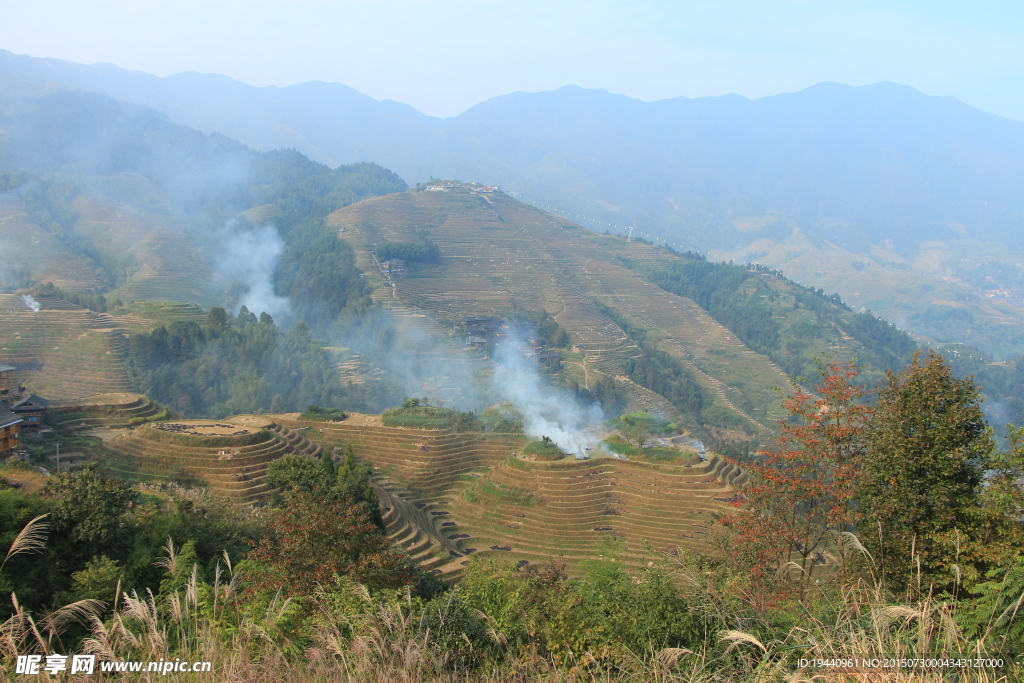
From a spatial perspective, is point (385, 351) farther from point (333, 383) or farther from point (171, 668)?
point (171, 668)

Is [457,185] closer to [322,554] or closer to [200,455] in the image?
[200,455]

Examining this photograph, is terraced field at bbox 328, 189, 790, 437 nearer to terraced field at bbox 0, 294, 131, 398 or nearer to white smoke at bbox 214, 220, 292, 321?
white smoke at bbox 214, 220, 292, 321

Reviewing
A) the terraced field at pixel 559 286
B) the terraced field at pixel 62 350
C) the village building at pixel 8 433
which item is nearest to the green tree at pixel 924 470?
the village building at pixel 8 433

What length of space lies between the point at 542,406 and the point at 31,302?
38.7m

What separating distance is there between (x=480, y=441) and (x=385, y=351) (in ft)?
85.2

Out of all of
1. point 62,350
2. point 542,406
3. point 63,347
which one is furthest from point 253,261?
point 542,406

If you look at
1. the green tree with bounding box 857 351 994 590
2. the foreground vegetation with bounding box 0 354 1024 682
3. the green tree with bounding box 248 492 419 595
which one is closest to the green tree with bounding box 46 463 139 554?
the foreground vegetation with bounding box 0 354 1024 682

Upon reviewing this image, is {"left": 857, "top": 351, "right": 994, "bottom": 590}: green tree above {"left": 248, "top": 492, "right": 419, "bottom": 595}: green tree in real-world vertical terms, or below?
above

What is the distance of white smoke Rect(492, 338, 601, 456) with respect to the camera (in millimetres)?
42281

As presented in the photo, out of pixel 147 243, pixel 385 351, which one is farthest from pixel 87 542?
pixel 147 243

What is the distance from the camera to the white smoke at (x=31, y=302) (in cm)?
5187

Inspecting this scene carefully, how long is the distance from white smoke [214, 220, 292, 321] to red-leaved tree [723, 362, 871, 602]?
7548 cm

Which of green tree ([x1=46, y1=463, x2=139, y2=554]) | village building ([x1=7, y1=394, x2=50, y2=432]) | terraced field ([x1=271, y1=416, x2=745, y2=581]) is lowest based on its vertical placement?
terraced field ([x1=271, y1=416, x2=745, y2=581])

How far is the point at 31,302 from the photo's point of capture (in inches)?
2067
